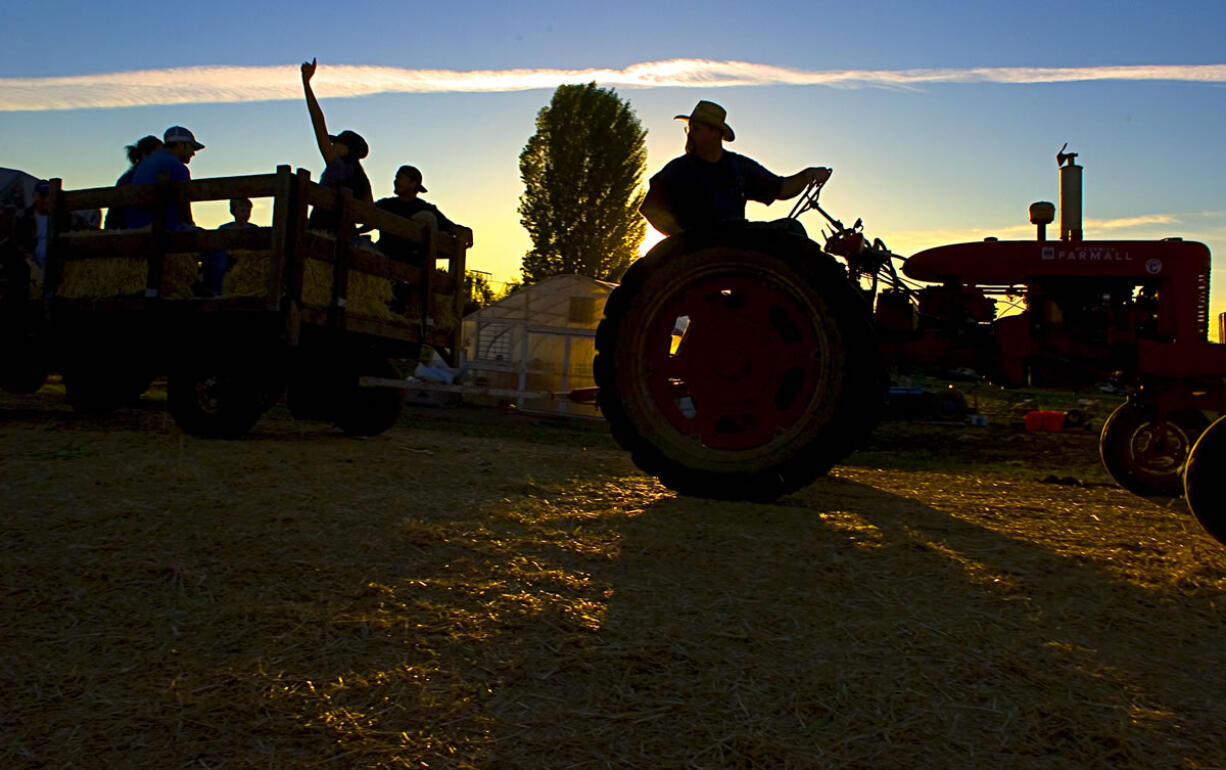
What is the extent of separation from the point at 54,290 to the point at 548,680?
6607 millimetres

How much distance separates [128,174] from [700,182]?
17.6ft

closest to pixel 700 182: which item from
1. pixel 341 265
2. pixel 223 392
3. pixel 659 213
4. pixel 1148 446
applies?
pixel 659 213

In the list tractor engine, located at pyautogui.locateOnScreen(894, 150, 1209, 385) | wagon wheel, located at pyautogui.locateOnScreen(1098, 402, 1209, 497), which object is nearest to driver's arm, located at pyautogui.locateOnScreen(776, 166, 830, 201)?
tractor engine, located at pyautogui.locateOnScreen(894, 150, 1209, 385)

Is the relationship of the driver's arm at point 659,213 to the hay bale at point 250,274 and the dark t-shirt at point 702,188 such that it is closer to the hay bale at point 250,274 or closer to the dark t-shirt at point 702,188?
the dark t-shirt at point 702,188

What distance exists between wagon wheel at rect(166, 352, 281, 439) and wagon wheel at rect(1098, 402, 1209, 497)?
19.0 ft

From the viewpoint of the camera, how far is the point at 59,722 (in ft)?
5.32

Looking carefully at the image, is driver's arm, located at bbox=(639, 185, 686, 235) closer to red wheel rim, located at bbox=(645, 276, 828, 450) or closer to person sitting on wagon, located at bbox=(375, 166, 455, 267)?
A: red wheel rim, located at bbox=(645, 276, 828, 450)

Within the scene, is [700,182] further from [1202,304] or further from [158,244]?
[158,244]

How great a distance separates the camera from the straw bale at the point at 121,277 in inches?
256

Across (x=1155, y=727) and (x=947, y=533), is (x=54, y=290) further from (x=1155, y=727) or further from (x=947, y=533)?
(x=1155, y=727)

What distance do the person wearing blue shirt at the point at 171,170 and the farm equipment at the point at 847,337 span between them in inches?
158

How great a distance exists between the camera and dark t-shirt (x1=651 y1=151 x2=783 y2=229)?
4.39 meters

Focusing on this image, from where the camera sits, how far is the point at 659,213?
175 inches

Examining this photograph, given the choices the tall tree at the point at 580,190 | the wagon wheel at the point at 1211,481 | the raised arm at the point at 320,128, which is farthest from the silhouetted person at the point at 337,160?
the tall tree at the point at 580,190
